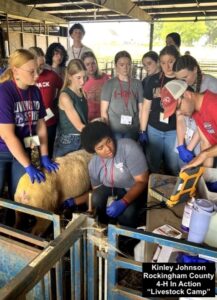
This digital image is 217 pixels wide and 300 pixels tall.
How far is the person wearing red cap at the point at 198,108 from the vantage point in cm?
193

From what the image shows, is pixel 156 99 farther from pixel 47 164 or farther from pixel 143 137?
pixel 47 164

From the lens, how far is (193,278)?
3.76 ft

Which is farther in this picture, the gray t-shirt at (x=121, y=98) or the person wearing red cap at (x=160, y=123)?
the gray t-shirt at (x=121, y=98)

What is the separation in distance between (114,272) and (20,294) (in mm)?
509

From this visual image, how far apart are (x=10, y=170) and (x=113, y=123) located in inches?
49.5

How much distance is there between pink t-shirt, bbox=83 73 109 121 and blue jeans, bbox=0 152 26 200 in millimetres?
1451

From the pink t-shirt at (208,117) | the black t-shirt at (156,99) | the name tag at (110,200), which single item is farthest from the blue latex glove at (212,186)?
the black t-shirt at (156,99)

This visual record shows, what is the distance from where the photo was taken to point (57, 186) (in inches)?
98.7

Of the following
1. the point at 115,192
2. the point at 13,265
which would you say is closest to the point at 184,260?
the point at 13,265

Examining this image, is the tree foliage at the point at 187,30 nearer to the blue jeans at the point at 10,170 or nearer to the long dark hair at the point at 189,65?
the long dark hair at the point at 189,65

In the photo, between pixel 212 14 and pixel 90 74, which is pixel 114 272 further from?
pixel 212 14

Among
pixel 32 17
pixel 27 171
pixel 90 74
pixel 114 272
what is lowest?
pixel 114 272

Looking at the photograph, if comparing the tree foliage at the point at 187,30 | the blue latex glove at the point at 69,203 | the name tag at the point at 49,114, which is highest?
the tree foliage at the point at 187,30

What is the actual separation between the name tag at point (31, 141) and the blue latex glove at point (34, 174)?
0.57 ft
